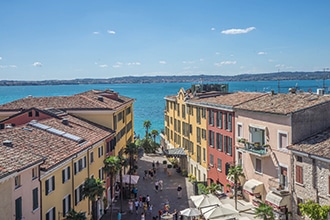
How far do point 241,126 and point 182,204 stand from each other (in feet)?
36.6

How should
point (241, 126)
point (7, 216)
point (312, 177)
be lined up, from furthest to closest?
point (241, 126)
point (312, 177)
point (7, 216)

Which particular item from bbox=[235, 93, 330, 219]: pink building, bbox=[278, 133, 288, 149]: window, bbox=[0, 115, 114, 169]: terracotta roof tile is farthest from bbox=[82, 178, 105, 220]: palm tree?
bbox=[278, 133, 288, 149]: window

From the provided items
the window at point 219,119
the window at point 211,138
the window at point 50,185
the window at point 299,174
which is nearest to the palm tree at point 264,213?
the window at point 299,174

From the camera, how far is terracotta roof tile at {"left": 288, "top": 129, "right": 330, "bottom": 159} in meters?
27.5

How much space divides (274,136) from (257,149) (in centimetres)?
247

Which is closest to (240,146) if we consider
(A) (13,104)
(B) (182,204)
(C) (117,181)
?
(B) (182,204)

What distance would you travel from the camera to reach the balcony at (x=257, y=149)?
34.7m

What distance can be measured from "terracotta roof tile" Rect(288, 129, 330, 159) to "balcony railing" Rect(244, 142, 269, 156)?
12.8 feet

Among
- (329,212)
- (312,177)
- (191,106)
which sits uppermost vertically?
(191,106)

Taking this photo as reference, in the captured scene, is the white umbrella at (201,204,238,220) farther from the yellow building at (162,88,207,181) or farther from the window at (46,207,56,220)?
the yellow building at (162,88,207,181)

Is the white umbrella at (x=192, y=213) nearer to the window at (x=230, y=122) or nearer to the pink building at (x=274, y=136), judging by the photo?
the pink building at (x=274, y=136)

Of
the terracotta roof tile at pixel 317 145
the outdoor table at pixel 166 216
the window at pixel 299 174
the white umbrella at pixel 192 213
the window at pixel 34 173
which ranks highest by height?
the terracotta roof tile at pixel 317 145

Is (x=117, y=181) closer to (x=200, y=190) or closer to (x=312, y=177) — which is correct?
(x=200, y=190)

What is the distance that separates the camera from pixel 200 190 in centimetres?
4397
